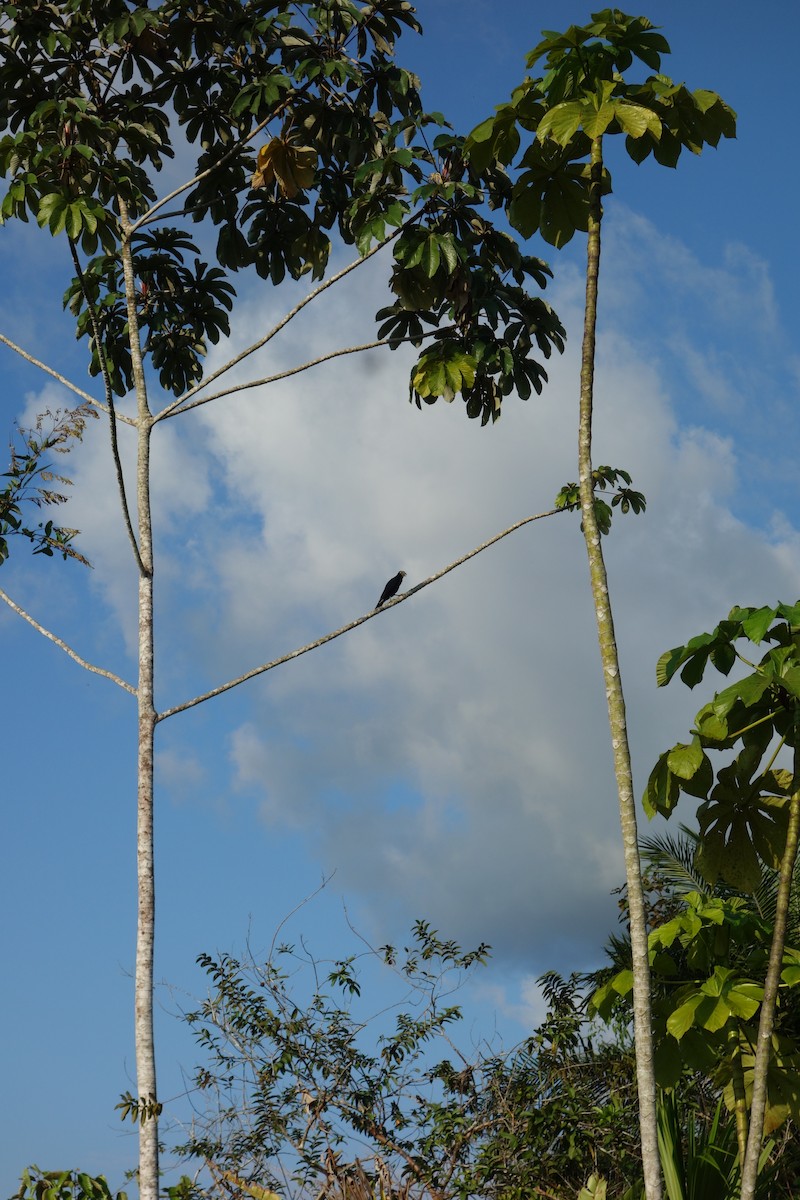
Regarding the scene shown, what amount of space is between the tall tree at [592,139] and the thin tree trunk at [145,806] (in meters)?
3.64

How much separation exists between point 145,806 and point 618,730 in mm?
3711

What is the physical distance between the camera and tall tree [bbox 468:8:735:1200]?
6.57 metres

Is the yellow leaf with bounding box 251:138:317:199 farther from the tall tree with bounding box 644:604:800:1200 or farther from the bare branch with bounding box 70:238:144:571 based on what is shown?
the tall tree with bounding box 644:604:800:1200

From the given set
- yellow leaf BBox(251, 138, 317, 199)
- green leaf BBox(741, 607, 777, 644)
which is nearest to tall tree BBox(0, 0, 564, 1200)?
yellow leaf BBox(251, 138, 317, 199)

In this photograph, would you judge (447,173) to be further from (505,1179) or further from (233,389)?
(505,1179)

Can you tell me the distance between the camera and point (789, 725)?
6082mm

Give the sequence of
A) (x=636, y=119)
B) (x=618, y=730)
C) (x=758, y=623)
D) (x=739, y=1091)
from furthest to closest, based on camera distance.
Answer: (x=739, y=1091), (x=636, y=119), (x=618, y=730), (x=758, y=623)

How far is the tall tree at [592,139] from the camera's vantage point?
6.57m

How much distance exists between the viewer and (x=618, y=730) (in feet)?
20.9

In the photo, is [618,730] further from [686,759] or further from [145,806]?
[145,806]

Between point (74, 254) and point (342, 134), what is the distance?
8.37ft

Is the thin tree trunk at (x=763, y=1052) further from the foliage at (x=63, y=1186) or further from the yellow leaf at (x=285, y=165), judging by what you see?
the yellow leaf at (x=285, y=165)

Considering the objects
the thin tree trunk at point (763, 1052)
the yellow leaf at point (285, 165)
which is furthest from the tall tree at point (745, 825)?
the yellow leaf at point (285, 165)

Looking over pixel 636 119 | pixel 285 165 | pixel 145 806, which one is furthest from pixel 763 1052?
pixel 285 165
